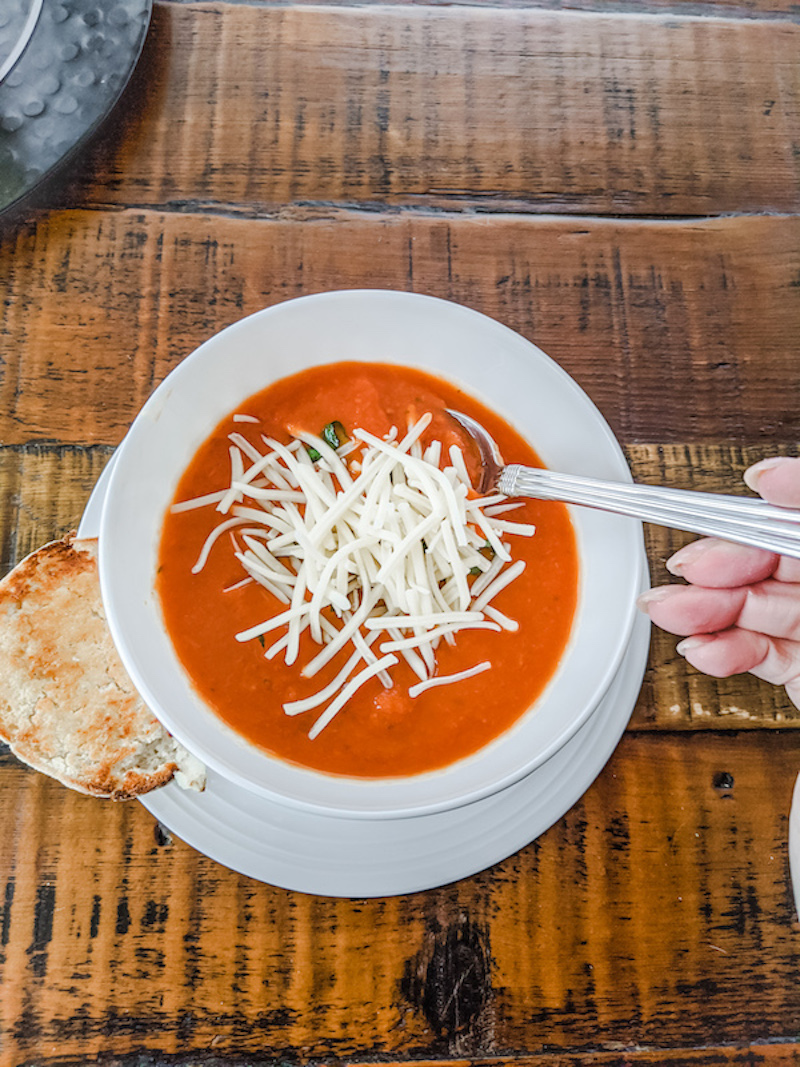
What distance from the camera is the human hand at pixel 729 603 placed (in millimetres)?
1767

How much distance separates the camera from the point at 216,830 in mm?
1797

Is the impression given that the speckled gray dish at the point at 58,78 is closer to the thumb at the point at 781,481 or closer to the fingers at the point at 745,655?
the thumb at the point at 781,481

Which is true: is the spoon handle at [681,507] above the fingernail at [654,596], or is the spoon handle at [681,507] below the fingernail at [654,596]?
above

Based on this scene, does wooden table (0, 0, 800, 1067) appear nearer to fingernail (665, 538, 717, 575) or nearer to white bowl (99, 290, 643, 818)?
fingernail (665, 538, 717, 575)

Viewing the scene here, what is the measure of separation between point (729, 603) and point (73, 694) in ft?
4.79

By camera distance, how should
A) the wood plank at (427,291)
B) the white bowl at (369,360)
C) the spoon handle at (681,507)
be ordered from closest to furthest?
the spoon handle at (681,507), the white bowl at (369,360), the wood plank at (427,291)

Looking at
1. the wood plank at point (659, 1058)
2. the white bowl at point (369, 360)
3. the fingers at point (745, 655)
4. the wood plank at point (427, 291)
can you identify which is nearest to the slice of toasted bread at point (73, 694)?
the white bowl at point (369, 360)

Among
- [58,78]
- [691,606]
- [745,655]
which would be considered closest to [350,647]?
[691,606]

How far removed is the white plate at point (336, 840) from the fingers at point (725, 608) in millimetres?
378

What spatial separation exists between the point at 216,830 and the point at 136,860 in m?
0.24

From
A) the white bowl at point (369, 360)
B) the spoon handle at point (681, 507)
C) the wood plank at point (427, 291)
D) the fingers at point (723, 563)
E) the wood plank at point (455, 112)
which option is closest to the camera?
the spoon handle at point (681, 507)

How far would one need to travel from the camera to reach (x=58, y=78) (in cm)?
215

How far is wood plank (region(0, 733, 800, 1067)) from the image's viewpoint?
1.83m

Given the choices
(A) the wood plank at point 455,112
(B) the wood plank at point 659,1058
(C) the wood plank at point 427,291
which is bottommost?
(B) the wood plank at point 659,1058
